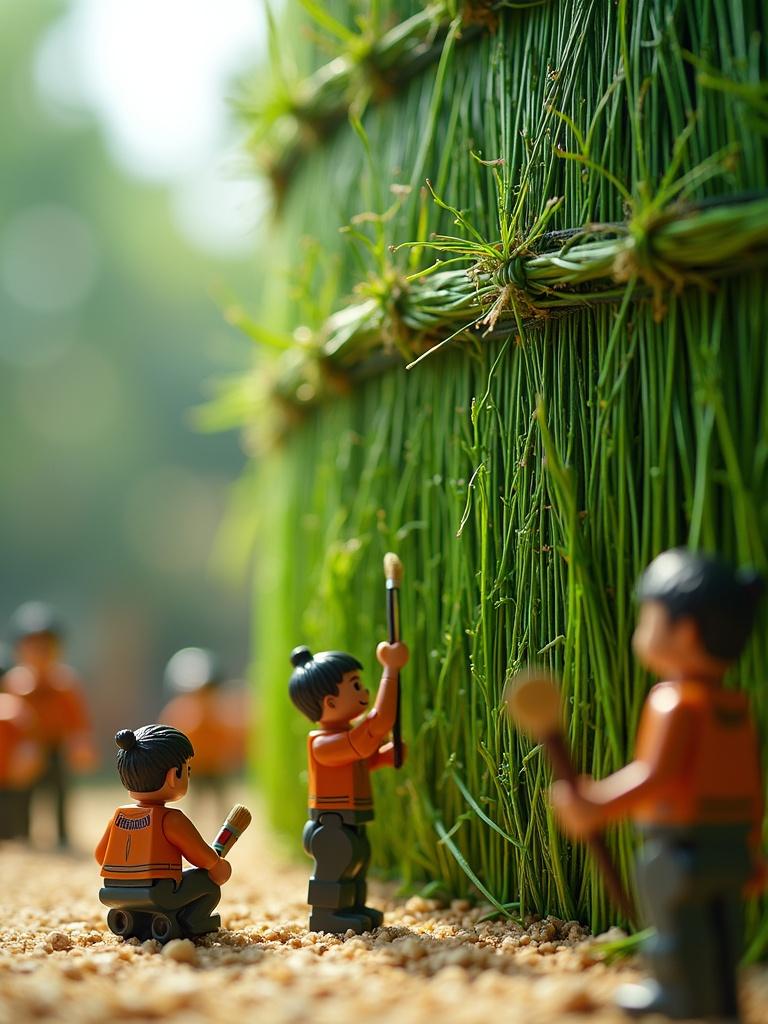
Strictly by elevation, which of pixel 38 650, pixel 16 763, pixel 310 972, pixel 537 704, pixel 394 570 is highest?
pixel 38 650

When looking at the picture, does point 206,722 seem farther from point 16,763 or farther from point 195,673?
point 16,763

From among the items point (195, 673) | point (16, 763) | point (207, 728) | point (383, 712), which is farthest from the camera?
point (195, 673)

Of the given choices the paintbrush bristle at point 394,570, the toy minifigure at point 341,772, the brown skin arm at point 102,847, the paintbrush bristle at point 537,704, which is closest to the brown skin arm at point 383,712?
the toy minifigure at point 341,772

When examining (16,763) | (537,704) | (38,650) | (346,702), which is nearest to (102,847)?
(346,702)

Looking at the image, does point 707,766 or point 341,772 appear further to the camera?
point 341,772

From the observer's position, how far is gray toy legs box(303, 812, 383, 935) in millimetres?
2605

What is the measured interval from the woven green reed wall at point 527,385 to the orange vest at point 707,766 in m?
0.26

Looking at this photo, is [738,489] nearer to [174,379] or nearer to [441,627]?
[441,627]

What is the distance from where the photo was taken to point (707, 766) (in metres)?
1.86

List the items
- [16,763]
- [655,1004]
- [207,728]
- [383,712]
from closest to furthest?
1. [655,1004]
2. [383,712]
3. [16,763]
4. [207,728]

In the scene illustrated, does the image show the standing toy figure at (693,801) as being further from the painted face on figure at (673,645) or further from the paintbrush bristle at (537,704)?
the paintbrush bristle at (537,704)

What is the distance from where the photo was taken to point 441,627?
114 inches

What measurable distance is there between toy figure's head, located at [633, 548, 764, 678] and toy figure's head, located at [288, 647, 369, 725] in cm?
90

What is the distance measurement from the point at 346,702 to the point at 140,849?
599 millimetres
